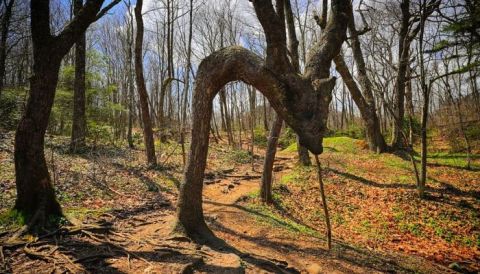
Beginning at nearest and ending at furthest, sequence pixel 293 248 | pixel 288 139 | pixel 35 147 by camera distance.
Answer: pixel 35 147 → pixel 293 248 → pixel 288 139

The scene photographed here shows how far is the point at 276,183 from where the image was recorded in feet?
35.3

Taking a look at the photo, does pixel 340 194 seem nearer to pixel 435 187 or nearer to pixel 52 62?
pixel 435 187

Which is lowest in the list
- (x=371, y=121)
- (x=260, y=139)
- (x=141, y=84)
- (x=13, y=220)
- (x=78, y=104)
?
(x=13, y=220)

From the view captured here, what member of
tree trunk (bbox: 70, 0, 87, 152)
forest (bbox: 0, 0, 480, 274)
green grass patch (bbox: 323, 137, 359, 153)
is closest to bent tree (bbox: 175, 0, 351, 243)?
forest (bbox: 0, 0, 480, 274)

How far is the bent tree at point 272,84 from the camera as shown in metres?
4.14

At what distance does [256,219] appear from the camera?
7.32 m

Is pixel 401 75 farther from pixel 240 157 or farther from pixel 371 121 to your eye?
pixel 240 157

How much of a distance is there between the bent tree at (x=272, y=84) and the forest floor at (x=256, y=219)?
772mm

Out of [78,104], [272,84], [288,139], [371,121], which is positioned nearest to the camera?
[272,84]

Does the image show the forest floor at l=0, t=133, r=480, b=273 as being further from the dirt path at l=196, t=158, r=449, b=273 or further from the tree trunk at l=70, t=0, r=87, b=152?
the tree trunk at l=70, t=0, r=87, b=152

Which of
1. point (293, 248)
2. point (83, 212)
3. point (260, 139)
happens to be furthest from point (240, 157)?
point (83, 212)

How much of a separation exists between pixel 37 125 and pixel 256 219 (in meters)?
5.02

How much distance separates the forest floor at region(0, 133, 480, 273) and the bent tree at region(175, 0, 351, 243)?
772mm

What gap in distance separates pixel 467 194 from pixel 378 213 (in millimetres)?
3359
